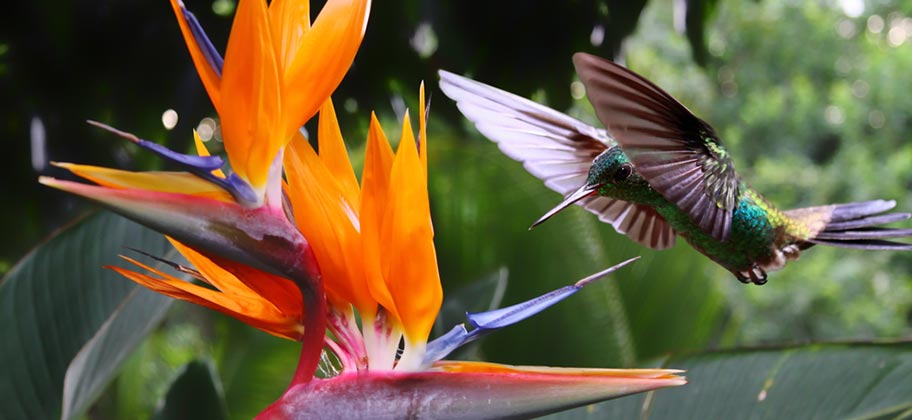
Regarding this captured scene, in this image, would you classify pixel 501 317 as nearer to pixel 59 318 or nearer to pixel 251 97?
pixel 251 97

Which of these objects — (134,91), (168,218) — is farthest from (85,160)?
(168,218)

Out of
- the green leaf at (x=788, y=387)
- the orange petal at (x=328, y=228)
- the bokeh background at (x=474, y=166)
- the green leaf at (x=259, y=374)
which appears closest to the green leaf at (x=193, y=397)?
the bokeh background at (x=474, y=166)

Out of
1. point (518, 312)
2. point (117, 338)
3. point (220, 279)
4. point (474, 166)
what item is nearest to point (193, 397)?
point (117, 338)

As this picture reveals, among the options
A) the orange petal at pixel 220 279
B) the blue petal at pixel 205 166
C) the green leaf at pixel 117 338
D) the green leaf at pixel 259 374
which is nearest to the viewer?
the blue petal at pixel 205 166

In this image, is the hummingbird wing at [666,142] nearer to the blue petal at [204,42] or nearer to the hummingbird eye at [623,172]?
the hummingbird eye at [623,172]

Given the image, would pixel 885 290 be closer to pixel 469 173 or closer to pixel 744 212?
pixel 469 173

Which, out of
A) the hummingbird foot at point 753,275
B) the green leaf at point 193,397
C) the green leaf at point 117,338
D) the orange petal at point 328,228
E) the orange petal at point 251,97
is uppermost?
the orange petal at point 251,97
